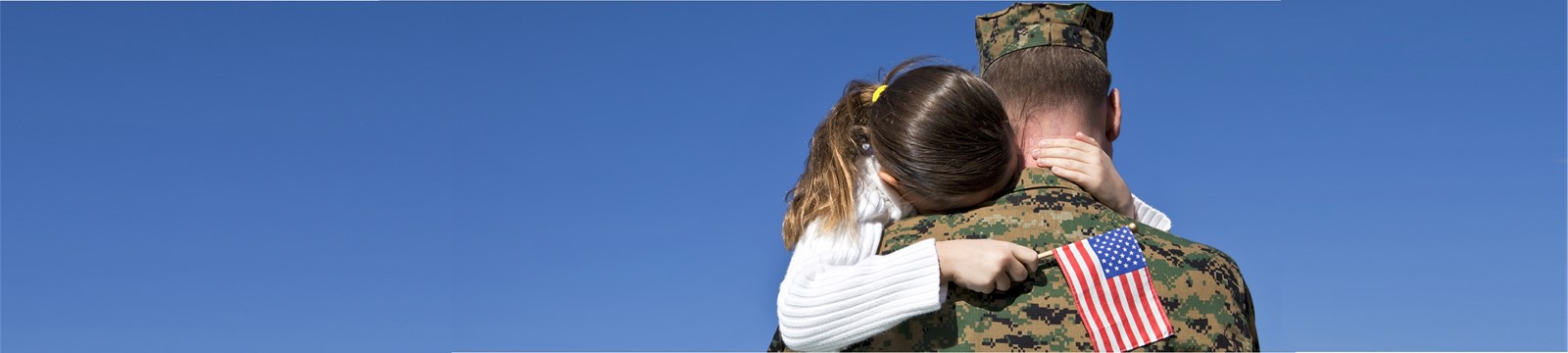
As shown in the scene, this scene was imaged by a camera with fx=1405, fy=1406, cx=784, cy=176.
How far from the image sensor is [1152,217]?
19.9 ft

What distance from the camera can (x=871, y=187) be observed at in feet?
17.3

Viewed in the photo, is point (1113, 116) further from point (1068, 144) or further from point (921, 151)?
point (921, 151)

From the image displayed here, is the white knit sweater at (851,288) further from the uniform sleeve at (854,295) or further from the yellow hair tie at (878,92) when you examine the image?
the yellow hair tie at (878,92)

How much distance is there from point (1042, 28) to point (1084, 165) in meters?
0.97

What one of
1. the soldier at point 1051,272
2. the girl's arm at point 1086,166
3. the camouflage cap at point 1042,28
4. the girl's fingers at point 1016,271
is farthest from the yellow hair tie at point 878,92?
the girl's fingers at point 1016,271

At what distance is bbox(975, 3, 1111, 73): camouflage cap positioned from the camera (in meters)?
5.96

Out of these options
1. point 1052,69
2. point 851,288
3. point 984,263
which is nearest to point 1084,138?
point 1052,69

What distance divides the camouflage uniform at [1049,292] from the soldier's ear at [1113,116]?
59 centimetres

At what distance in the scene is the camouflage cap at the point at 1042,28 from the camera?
5.96 meters

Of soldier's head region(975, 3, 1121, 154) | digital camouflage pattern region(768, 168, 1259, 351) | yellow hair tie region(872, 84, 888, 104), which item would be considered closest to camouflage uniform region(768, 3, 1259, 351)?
digital camouflage pattern region(768, 168, 1259, 351)

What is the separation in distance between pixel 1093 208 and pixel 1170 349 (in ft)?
2.00

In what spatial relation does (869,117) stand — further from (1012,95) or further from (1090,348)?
(1090,348)

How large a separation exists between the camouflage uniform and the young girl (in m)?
0.08

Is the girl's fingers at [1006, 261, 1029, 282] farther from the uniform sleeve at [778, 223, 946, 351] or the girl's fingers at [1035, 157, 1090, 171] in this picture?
the girl's fingers at [1035, 157, 1090, 171]
